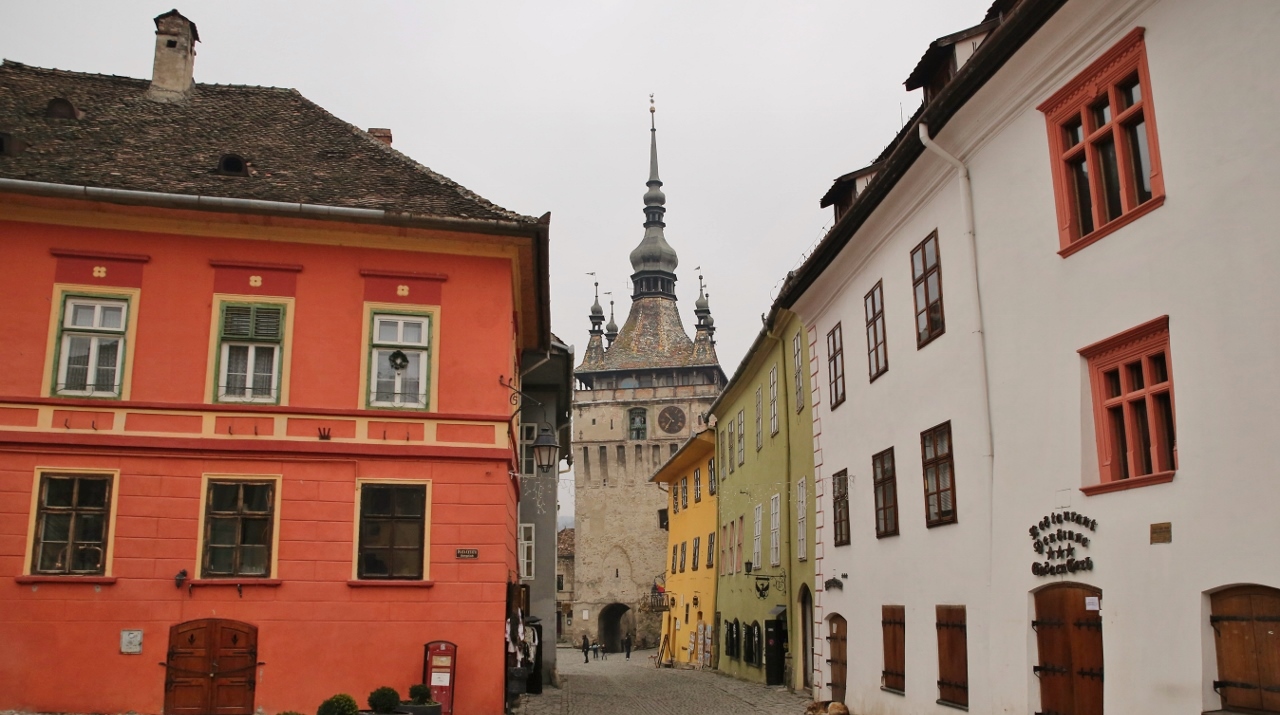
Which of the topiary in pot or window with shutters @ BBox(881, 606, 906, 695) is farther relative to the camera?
window with shutters @ BBox(881, 606, 906, 695)

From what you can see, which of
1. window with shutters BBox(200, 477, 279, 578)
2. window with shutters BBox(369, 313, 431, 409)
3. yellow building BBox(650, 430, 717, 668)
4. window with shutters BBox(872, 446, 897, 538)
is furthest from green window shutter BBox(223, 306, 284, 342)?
yellow building BBox(650, 430, 717, 668)

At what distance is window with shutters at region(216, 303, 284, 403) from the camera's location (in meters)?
15.4

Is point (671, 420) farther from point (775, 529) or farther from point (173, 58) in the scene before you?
point (173, 58)

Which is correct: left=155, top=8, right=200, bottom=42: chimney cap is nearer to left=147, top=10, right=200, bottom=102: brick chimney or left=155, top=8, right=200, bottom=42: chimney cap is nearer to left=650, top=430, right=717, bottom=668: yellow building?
left=147, top=10, right=200, bottom=102: brick chimney

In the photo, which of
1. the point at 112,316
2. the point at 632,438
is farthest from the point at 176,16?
the point at 632,438

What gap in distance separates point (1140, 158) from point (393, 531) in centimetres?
1024

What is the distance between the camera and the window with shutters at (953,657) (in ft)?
43.4

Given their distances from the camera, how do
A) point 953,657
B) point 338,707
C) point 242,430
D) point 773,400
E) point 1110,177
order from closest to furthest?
point 1110,177 → point 338,707 → point 953,657 → point 242,430 → point 773,400

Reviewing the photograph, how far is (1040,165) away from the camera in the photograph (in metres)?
11.4

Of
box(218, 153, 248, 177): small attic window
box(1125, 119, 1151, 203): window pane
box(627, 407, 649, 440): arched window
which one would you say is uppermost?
box(627, 407, 649, 440): arched window

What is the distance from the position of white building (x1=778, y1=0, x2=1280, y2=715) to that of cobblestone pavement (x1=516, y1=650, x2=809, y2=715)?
534 cm

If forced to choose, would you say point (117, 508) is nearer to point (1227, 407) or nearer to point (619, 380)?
point (1227, 407)

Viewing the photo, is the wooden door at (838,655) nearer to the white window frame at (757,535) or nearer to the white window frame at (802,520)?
the white window frame at (802,520)

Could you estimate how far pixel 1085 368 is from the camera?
10.4 m
